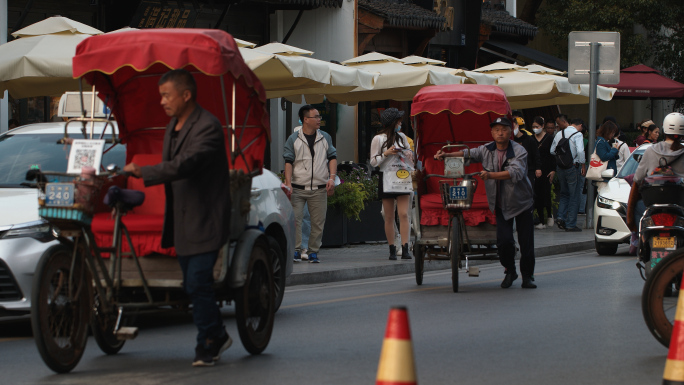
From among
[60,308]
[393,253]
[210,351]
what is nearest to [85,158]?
[60,308]

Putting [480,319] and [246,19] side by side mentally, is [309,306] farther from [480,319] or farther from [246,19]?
[246,19]

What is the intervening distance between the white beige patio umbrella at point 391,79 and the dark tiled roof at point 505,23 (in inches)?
450

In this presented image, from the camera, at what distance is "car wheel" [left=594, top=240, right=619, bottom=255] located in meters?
16.2

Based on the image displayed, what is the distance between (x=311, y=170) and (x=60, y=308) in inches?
305

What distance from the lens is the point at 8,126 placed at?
17672 millimetres

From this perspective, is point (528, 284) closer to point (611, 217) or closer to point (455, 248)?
point (455, 248)

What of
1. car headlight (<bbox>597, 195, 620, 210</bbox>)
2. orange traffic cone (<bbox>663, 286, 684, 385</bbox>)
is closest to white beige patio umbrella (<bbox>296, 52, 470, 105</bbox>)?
car headlight (<bbox>597, 195, 620, 210</bbox>)

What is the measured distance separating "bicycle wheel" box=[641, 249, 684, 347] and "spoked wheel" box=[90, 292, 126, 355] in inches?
143

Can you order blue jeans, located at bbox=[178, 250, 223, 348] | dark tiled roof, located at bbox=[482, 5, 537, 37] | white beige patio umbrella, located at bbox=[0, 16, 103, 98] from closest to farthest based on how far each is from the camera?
blue jeans, located at bbox=[178, 250, 223, 348] → white beige patio umbrella, located at bbox=[0, 16, 103, 98] → dark tiled roof, located at bbox=[482, 5, 537, 37]

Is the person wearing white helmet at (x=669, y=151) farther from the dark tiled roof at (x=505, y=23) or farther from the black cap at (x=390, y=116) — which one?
the dark tiled roof at (x=505, y=23)

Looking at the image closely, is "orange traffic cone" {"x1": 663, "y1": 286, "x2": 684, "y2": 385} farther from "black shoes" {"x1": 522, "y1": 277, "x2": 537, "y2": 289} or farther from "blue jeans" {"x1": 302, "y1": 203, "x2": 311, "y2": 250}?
"blue jeans" {"x1": 302, "y1": 203, "x2": 311, "y2": 250}

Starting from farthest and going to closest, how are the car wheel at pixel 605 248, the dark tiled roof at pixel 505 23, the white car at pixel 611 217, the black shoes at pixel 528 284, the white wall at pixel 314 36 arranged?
the dark tiled roof at pixel 505 23, the white wall at pixel 314 36, the car wheel at pixel 605 248, the white car at pixel 611 217, the black shoes at pixel 528 284

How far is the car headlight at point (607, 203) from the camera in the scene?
15.9 meters

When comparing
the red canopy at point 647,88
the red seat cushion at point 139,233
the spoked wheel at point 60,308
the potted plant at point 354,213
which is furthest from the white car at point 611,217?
the red canopy at point 647,88
